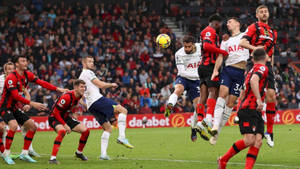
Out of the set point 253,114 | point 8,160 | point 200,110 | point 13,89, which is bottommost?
point 8,160

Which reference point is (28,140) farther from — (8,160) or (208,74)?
(208,74)

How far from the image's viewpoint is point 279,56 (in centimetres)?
3259

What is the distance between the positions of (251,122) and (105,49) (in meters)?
20.8

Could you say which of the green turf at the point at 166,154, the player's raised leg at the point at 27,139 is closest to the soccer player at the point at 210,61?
the green turf at the point at 166,154

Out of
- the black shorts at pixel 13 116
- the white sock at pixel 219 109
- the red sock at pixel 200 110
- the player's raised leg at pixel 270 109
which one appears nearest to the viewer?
the player's raised leg at pixel 270 109

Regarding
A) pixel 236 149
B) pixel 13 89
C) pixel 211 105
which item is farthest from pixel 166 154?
pixel 236 149

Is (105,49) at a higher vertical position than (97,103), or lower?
higher

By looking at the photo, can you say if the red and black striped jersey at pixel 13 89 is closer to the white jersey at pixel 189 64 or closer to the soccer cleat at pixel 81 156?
the soccer cleat at pixel 81 156

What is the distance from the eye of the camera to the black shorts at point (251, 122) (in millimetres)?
8984

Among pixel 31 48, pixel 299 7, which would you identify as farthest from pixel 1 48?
pixel 299 7

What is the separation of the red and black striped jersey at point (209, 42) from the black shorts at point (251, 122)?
3.37 meters

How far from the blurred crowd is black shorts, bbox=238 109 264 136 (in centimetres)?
1668

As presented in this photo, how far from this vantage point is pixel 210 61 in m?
12.5

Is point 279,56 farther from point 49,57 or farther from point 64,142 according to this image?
point 64,142
